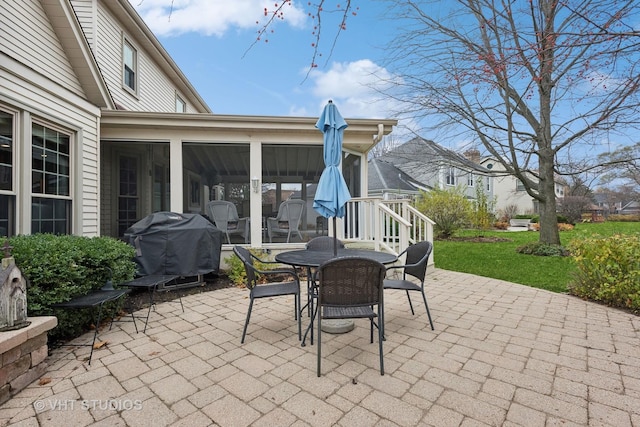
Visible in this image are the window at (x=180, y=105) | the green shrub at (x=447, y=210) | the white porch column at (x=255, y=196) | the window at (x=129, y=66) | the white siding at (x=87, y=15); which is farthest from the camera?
the window at (x=180, y=105)

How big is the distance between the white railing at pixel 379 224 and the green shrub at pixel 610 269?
2.34 meters

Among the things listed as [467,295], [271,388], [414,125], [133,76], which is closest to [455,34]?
[414,125]

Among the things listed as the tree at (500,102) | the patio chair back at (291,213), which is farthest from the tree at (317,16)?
the tree at (500,102)

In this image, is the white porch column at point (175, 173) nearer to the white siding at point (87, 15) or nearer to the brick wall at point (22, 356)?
the white siding at point (87, 15)

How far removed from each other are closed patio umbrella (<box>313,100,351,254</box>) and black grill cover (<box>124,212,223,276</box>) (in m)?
2.55

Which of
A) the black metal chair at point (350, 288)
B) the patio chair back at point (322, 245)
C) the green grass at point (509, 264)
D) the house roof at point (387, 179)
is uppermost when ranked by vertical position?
the house roof at point (387, 179)

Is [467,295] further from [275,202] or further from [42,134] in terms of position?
[275,202]

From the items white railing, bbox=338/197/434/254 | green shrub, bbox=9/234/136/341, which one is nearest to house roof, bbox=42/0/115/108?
green shrub, bbox=9/234/136/341

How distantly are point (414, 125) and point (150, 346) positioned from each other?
898 centimetres

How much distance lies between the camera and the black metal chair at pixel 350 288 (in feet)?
8.05

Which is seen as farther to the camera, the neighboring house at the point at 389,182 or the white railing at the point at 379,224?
the neighboring house at the point at 389,182

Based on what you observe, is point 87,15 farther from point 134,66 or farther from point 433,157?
point 433,157

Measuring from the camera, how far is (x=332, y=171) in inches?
131

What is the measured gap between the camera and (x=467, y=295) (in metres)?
4.77
